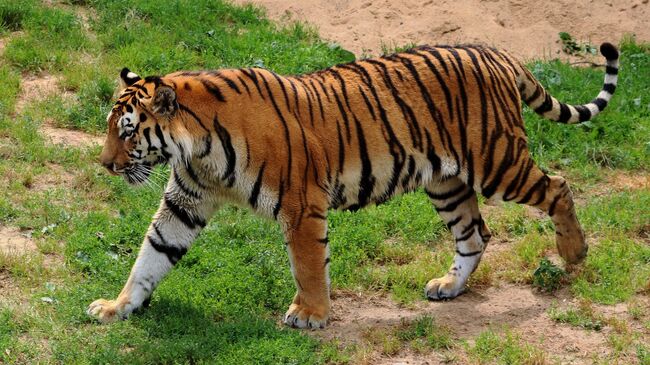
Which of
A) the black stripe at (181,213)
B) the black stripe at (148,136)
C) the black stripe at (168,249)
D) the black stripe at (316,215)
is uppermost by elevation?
the black stripe at (148,136)

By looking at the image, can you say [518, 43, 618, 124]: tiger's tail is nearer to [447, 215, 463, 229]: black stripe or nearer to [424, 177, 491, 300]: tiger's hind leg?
[424, 177, 491, 300]: tiger's hind leg

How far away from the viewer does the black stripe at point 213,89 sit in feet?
20.2

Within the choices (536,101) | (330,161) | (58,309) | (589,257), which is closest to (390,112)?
(330,161)

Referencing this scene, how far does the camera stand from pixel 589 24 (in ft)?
36.3

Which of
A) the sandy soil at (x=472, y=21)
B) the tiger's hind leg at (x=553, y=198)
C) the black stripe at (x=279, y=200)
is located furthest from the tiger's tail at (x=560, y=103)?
the sandy soil at (x=472, y=21)

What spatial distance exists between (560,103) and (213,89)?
96.7 inches

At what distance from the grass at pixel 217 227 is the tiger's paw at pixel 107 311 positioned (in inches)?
2.7

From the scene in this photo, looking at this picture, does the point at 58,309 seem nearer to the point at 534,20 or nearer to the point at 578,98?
the point at 578,98

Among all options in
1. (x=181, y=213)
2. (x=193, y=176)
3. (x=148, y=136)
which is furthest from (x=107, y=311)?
(x=148, y=136)

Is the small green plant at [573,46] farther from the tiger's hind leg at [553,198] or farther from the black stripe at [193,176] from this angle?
the black stripe at [193,176]

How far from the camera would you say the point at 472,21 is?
10.9 m

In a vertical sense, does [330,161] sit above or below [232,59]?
above

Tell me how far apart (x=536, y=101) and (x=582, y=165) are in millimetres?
1919

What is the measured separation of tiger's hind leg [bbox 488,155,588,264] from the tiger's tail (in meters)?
0.47
